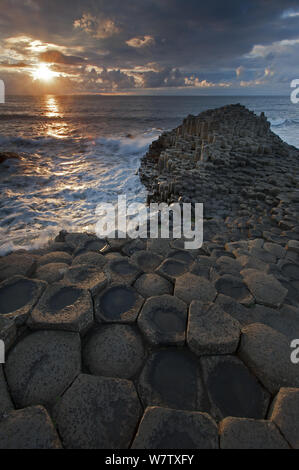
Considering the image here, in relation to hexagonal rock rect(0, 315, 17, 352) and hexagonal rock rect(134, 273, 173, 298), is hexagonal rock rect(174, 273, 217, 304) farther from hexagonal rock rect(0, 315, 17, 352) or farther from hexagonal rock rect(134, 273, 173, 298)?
hexagonal rock rect(0, 315, 17, 352)

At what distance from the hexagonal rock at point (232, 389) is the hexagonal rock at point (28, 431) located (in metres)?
0.93

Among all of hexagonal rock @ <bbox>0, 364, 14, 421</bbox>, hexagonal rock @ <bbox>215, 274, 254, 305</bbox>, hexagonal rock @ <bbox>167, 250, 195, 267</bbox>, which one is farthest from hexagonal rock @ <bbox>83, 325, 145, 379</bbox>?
hexagonal rock @ <bbox>167, 250, 195, 267</bbox>

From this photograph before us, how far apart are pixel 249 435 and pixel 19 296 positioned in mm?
1952

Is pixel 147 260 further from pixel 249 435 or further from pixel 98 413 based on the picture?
pixel 249 435

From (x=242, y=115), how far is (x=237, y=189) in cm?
1315

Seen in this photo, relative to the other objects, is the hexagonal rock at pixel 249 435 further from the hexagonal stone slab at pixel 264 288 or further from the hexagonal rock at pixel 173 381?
the hexagonal stone slab at pixel 264 288

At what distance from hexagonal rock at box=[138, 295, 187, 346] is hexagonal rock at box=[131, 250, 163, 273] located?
1.93 feet

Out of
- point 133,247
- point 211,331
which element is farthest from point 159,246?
point 211,331

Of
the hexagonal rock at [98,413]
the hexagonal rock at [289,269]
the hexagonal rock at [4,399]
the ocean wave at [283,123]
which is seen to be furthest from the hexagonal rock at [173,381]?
the ocean wave at [283,123]

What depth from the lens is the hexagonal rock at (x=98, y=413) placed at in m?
1.25

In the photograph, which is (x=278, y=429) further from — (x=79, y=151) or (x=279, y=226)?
(x=79, y=151)

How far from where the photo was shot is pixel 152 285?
2314 millimetres

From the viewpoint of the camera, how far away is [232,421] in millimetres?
1289

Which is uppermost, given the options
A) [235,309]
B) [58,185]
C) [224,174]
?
[224,174]
